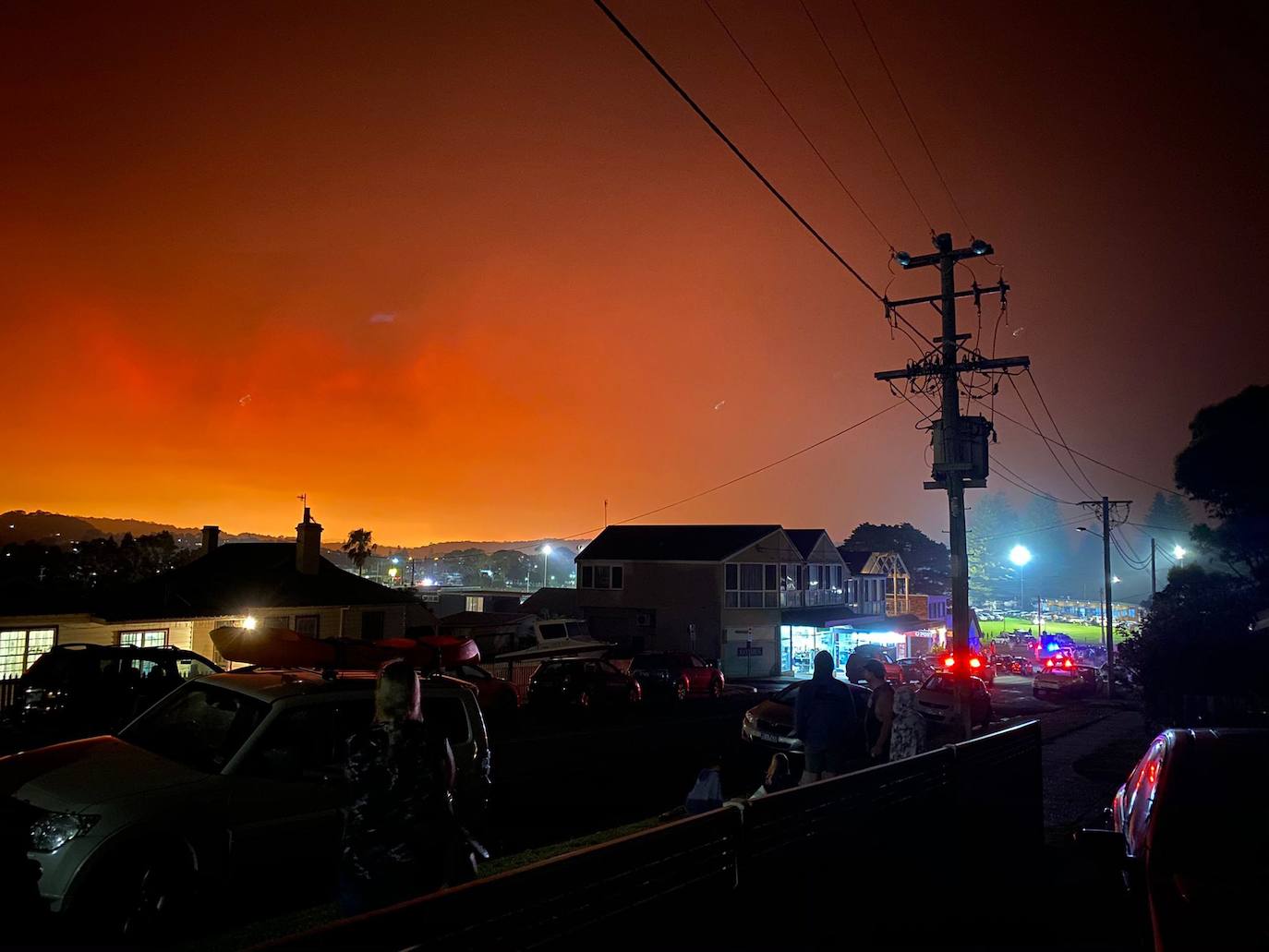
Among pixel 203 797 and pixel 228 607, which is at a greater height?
pixel 228 607

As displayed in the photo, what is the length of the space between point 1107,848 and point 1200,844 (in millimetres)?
517

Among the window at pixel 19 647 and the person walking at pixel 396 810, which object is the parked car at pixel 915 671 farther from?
the person walking at pixel 396 810

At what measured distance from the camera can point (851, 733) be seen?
822cm

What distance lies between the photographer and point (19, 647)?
22078 millimetres

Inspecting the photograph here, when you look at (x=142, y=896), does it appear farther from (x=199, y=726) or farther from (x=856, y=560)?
(x=856, y=560)

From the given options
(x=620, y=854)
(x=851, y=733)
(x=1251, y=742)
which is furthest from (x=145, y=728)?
(x=1251, y=742)

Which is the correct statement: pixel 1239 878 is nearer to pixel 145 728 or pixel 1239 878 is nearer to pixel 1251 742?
pixel 1251 742

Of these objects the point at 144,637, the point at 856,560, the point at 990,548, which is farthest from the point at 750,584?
the point at 990,548

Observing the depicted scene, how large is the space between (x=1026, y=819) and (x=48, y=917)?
299 inches

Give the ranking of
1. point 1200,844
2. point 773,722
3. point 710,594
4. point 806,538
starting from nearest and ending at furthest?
1. point 1200,844
2. point 773,722
3. point 710,594
4. point 806,538

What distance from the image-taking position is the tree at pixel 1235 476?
88.1 ft

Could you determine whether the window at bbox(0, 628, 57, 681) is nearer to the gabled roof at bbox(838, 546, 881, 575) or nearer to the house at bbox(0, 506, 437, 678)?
the house at bbox(0, 506, 437, 678)

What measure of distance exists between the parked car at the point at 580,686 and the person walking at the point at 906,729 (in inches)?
669

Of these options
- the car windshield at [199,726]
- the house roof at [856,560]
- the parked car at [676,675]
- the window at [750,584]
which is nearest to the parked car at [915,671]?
the window at [750,584]
